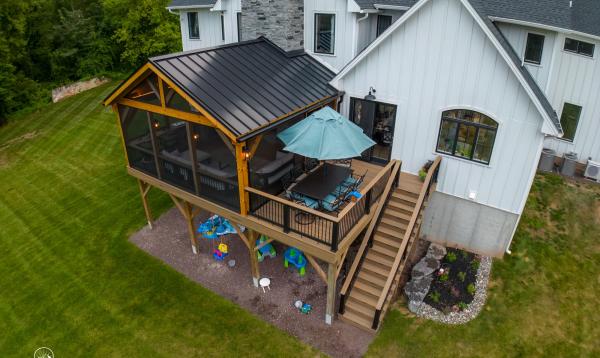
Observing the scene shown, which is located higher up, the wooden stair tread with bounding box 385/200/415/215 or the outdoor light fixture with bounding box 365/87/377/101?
the outdoor light fixture with bounding box 365/87/377/101

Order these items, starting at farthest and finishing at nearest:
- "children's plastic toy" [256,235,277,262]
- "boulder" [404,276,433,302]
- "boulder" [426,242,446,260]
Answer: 1. "children's plastic toy" [256,235,277,262]
2. "boulder" [426,242,446,260]
3. "boulder" [404,276,433,302]

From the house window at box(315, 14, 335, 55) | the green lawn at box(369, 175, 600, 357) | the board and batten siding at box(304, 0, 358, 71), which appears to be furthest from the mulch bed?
the house window at box(315, 14, 335, 55)

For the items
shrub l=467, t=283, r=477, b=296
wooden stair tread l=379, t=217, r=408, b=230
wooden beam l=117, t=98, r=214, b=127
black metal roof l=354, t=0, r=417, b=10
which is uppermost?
black metal roof l=354, t=0, r=417, b=10

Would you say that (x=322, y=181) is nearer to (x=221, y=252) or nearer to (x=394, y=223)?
(x=394, y=223)

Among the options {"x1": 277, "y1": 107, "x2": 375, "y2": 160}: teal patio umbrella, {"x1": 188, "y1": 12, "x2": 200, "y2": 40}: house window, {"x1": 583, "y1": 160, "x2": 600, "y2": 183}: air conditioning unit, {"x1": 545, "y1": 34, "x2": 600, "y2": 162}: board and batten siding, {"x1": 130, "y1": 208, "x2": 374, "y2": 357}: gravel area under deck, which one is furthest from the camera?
{"x1": 188, "y1": 12, "x2": 200, "y2": 40}: house window

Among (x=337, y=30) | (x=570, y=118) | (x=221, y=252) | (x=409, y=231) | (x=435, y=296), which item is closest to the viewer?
(x=409, y=231)

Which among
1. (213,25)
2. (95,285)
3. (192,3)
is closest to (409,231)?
(95,285)

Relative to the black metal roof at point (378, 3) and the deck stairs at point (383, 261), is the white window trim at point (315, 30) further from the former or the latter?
the deck stairs at point (383, 261)

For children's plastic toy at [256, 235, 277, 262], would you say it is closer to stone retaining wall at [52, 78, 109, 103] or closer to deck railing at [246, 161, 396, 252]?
deck railing at [246, 161, 396, 252]
